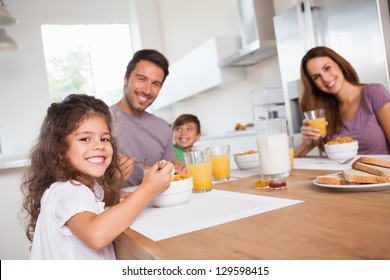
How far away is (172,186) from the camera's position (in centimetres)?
86

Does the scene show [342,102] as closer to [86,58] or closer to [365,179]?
[365,179]

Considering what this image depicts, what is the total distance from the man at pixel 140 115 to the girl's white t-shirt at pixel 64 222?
85 centimetres

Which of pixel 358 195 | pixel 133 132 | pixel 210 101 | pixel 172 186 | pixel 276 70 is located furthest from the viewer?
pixel 210 101

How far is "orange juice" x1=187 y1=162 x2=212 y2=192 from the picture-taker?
40.8 inches

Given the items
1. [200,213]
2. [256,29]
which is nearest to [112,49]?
[256,29]

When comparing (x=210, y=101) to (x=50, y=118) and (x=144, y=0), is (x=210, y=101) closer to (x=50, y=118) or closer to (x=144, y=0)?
(x=144, y=0)

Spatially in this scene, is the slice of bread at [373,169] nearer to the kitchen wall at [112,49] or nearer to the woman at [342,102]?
the woman at [342,102]

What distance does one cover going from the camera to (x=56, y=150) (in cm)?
95

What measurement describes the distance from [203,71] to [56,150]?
3.00 meters

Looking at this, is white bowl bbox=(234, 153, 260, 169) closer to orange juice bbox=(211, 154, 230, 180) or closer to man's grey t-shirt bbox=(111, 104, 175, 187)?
orange juice bbox=(211, 154, 230, 180)

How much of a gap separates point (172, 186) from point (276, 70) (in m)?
2.57

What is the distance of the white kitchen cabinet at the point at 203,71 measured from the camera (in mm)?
3424

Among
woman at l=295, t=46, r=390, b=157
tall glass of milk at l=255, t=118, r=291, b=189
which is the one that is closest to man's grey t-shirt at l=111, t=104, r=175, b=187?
woman at l=295, t=46, r=390, b=157
